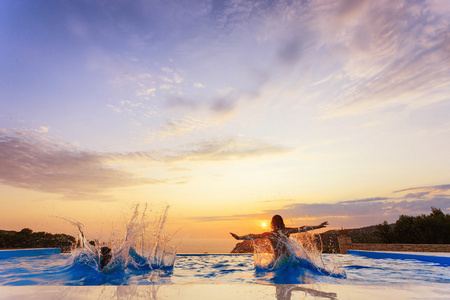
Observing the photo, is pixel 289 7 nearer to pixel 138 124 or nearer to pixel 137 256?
pixel 138 124

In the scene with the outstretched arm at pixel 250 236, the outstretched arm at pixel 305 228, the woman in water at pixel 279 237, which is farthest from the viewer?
the woman in water at pixel 279 237

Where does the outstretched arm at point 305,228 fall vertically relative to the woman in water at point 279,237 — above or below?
above

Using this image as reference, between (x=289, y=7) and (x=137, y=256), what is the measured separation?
37.0ft

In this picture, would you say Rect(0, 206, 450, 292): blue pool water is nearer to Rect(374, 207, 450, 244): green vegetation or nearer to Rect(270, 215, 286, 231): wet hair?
Rect(270, 215, 286, 231): wet hair

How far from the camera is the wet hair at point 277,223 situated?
336 inches

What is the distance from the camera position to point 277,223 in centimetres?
857

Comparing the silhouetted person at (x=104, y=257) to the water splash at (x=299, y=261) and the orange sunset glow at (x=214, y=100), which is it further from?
the water splash at (x=299, y=261)

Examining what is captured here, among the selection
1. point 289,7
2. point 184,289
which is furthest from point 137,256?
point 289,7

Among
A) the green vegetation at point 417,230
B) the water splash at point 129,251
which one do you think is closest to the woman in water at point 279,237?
the water splash at point 129,251

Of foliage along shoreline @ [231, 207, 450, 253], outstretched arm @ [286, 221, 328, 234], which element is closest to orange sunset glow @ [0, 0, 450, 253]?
outstretched arm @ [286, 221, 328, 234]

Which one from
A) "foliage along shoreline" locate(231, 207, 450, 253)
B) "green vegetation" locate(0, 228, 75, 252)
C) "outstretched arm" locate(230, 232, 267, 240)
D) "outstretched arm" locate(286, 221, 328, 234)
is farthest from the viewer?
"foliage along shoreline" locate(231, 207, 450, 253)

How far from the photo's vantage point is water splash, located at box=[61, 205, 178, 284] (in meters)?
7.27

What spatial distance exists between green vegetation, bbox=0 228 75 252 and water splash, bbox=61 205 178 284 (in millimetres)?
11296

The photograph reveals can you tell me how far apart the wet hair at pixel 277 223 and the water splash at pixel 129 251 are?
362 centimetres
